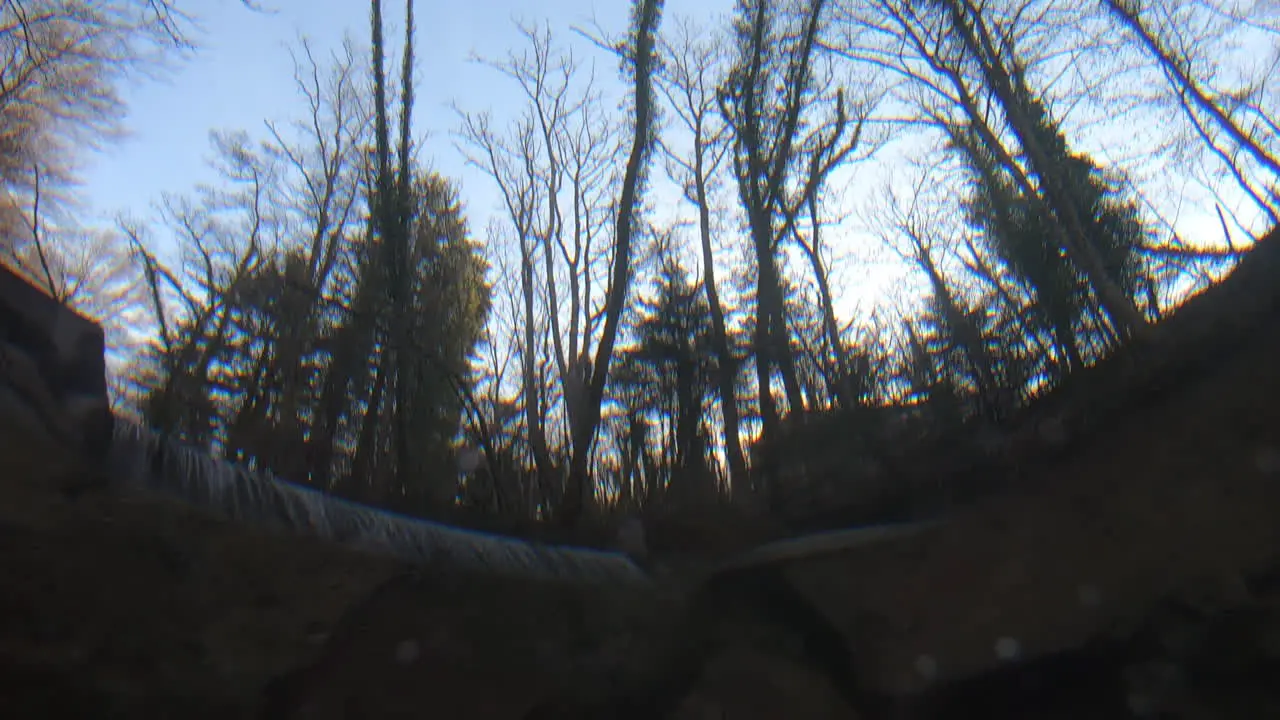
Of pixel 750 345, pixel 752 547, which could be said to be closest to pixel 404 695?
pixel 752 547

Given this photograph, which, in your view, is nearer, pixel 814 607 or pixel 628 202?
pixel 814 607

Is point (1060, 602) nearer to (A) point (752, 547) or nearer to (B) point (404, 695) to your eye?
(A) point (752, 547)

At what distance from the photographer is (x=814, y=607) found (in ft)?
12.6

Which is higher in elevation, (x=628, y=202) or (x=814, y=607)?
(x=628, y=202)

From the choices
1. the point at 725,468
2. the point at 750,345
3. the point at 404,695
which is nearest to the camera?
the point at 404,695

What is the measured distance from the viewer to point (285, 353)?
877 cm

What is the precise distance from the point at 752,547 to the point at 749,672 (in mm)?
791

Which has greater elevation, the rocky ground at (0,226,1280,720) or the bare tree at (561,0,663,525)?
the bare tree at (561,0,663,525)

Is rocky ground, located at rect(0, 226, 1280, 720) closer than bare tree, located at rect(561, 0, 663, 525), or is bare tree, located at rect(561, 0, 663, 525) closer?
rocky ground, located at rect(0, 226, 1280, 720)

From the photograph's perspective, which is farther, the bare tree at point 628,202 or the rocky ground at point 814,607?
the bare tree at point 628,202

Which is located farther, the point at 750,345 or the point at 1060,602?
the point at 750,345

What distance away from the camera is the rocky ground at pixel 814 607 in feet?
8.47

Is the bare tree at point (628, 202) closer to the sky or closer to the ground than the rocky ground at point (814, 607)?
closer to the sky

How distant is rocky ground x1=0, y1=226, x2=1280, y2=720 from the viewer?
2.58 m
